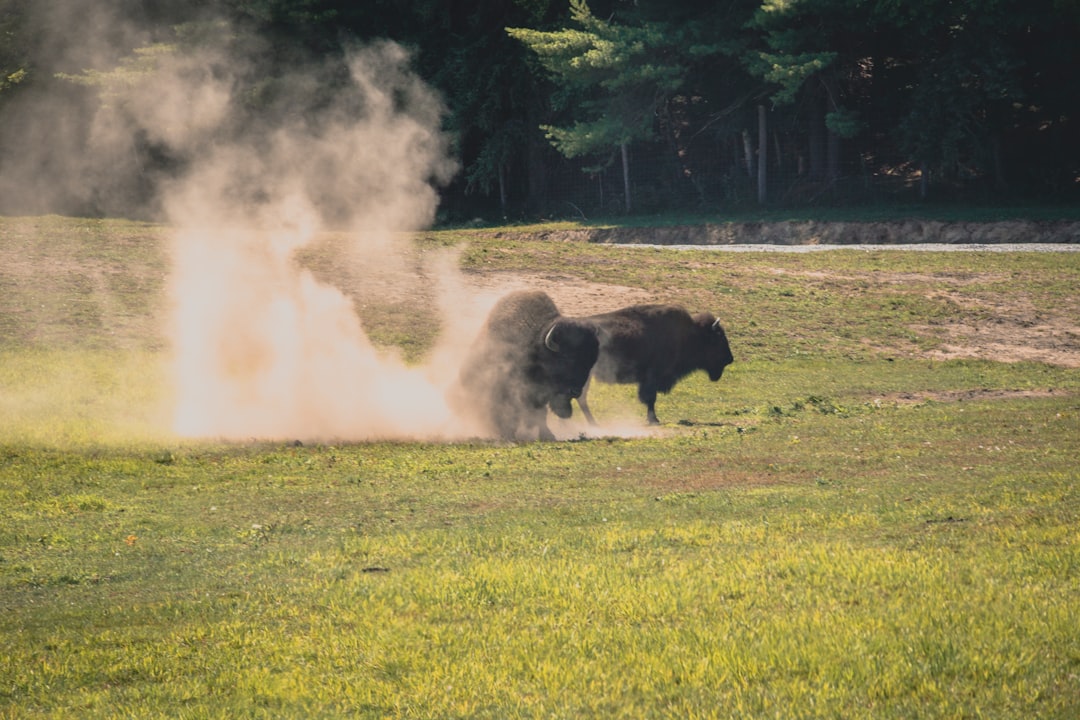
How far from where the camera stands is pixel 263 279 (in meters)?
27.9

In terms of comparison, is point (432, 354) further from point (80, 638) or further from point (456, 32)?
point (456, 32)

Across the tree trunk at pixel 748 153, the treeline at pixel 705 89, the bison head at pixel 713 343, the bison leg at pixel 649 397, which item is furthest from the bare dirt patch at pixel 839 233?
the bison leg at pixel 649 397

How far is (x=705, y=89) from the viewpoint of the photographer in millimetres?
58438

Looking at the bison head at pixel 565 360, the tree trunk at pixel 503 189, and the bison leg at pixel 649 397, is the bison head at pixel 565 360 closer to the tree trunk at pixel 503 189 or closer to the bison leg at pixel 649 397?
the bison leg at pixel 649 397

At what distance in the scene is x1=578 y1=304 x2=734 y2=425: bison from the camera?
23.1m

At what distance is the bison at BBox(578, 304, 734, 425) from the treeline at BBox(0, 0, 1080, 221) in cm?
2220

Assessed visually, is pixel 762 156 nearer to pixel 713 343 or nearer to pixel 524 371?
pixel 713 343

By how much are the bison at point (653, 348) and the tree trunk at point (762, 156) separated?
3119 cm

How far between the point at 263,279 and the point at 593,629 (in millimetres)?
20452

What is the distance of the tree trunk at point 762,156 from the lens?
180 ft

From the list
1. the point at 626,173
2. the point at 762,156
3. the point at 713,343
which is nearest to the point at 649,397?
the point at 713,343

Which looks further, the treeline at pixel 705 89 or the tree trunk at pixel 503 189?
the tree trunk at pixel 503 189

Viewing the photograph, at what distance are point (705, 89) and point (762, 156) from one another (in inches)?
206

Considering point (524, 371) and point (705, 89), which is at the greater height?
point (705, 89)
